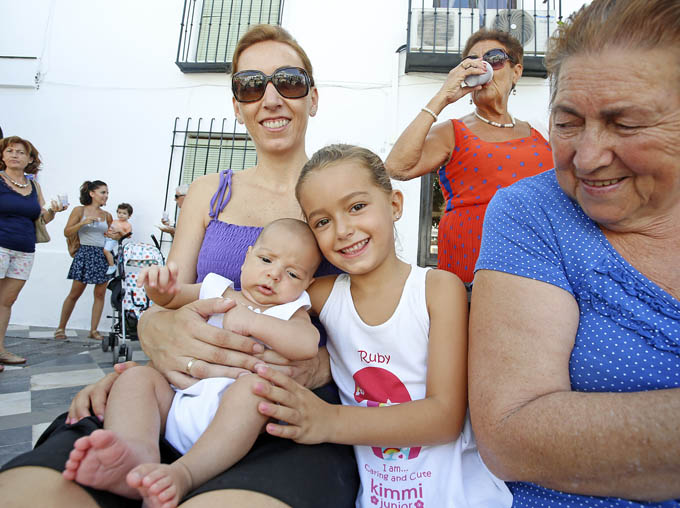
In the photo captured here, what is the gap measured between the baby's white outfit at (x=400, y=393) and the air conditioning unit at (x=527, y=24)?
6414 mm

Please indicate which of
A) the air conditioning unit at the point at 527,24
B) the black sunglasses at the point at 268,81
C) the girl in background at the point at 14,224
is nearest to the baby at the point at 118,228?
the girl in background at the point at 14,224

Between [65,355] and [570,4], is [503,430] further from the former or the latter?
[570,4]

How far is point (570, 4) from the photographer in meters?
6.68

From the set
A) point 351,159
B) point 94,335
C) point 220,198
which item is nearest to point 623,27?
point 351,159

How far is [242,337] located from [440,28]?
21.7 feet

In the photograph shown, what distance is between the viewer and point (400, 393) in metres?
1.40

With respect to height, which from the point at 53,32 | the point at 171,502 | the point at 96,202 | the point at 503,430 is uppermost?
the point at 53,32

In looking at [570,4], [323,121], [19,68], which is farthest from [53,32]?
[570,4]

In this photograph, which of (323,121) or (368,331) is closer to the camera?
(368,331)

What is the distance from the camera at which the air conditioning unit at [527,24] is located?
6.46 meters

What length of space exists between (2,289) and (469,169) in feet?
16.1

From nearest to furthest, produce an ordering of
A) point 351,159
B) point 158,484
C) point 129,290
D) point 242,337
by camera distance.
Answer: point 158,484 < point 242,337 < point 351,159 < point 129,290

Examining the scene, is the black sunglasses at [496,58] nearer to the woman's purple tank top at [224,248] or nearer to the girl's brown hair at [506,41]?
the girl's brown hair at [506,41]

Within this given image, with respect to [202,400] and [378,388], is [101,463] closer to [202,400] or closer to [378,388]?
[202,400]
